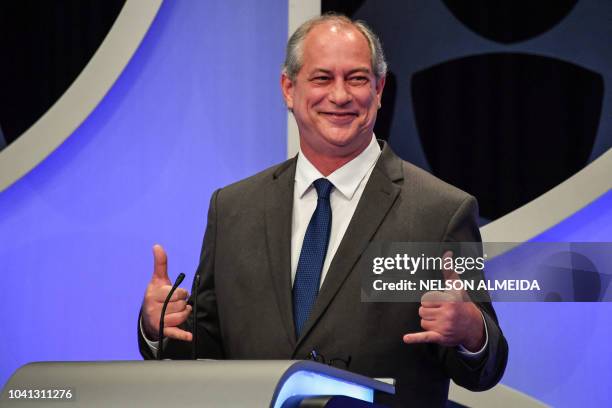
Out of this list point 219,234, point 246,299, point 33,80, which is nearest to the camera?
point 246,299

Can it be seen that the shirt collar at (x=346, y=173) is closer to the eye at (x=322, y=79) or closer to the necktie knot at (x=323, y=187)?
the necktie knot at (x=323, y=187)

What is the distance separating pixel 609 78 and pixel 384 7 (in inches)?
30.4

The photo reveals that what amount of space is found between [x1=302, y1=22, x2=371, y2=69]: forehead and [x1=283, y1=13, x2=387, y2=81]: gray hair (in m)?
0.01

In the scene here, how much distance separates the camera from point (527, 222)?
2912mm

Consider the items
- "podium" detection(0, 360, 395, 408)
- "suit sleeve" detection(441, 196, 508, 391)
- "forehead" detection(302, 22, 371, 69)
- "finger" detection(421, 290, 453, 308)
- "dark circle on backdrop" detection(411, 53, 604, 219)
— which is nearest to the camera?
"podium" detection(0, 360, 395, 408)

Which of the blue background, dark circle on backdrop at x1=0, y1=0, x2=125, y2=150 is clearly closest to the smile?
the blue background

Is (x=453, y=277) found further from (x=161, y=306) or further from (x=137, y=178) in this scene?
(x=137, y=178)

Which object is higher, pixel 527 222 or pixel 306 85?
pixel 306 85

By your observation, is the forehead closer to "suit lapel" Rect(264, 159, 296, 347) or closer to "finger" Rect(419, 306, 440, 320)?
"suit lapel" Rect(264, 159, 296, 347)

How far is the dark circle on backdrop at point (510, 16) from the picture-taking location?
3037mm

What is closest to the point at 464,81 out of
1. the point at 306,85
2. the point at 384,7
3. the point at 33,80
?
the point at 384,7

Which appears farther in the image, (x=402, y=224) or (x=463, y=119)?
(x=463, y=119)

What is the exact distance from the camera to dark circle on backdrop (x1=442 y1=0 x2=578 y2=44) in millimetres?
3037

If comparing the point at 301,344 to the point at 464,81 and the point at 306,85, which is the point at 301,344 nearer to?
the point at 306,85
